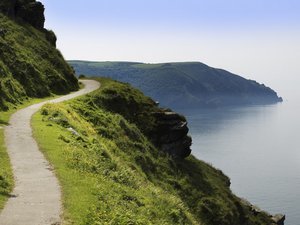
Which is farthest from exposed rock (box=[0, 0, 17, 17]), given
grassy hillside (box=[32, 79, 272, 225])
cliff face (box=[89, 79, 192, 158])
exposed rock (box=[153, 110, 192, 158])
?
exposed rock (box=[153, 110, 192, 158])

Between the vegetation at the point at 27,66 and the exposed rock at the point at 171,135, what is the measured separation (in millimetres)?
19555

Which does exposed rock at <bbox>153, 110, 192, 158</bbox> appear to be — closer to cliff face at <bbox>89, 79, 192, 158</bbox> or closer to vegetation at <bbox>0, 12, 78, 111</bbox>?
cliff face at <bbox>89, 79, 192, 158</bbox>

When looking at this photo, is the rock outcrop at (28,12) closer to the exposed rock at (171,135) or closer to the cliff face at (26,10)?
the cliff face at (26,10)

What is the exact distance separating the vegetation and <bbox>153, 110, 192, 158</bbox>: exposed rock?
64.2 feet

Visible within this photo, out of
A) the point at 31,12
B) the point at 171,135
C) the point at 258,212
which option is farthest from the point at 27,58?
the point at 258,212

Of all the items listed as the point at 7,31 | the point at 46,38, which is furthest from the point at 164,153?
the point at 46,38

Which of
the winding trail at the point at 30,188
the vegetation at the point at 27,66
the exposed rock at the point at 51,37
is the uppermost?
the exposed rock at the point at 51,37

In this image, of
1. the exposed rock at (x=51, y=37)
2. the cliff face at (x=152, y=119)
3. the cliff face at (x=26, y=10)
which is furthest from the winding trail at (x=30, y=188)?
the exposed rock at (x=51, y=37)

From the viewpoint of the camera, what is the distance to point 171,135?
214ft

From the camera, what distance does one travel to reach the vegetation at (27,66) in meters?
58.5

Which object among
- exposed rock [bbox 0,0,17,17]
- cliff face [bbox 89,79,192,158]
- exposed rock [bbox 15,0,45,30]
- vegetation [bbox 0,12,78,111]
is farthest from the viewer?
exposed rock [bbox 15,0,45,30]

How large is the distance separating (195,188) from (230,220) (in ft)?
21.0

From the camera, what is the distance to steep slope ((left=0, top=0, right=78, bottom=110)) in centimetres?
6053

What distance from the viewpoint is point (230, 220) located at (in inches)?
2201
